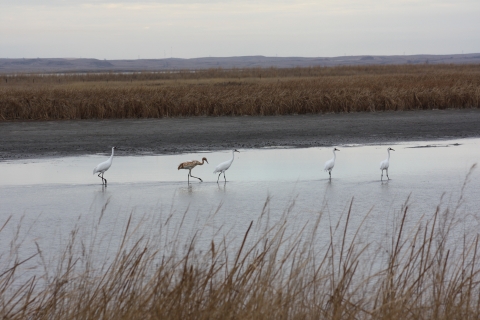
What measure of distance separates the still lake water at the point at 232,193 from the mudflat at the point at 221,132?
158 cm

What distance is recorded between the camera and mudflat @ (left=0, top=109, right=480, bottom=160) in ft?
58.1

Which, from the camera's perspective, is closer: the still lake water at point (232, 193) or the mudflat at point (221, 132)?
the still lake water at point (232, 193)

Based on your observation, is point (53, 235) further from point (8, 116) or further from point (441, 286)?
point (8, 116)

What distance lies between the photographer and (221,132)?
20.2 meters

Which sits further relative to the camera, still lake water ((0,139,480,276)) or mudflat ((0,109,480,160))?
mudflat ((0,109,480,160))

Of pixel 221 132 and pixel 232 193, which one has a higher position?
pixel 232 193

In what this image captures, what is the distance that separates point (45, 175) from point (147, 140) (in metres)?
5.80

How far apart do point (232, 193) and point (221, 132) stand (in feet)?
30.8

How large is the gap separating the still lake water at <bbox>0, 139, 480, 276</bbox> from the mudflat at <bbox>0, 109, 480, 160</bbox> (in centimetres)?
158

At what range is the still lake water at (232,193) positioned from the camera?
8.05 m

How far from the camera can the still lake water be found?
26.4 ft

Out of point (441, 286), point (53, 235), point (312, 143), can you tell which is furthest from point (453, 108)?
point (441, 286)

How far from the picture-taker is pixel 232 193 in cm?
1090

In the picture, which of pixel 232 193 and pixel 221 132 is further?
pixel 221 132
